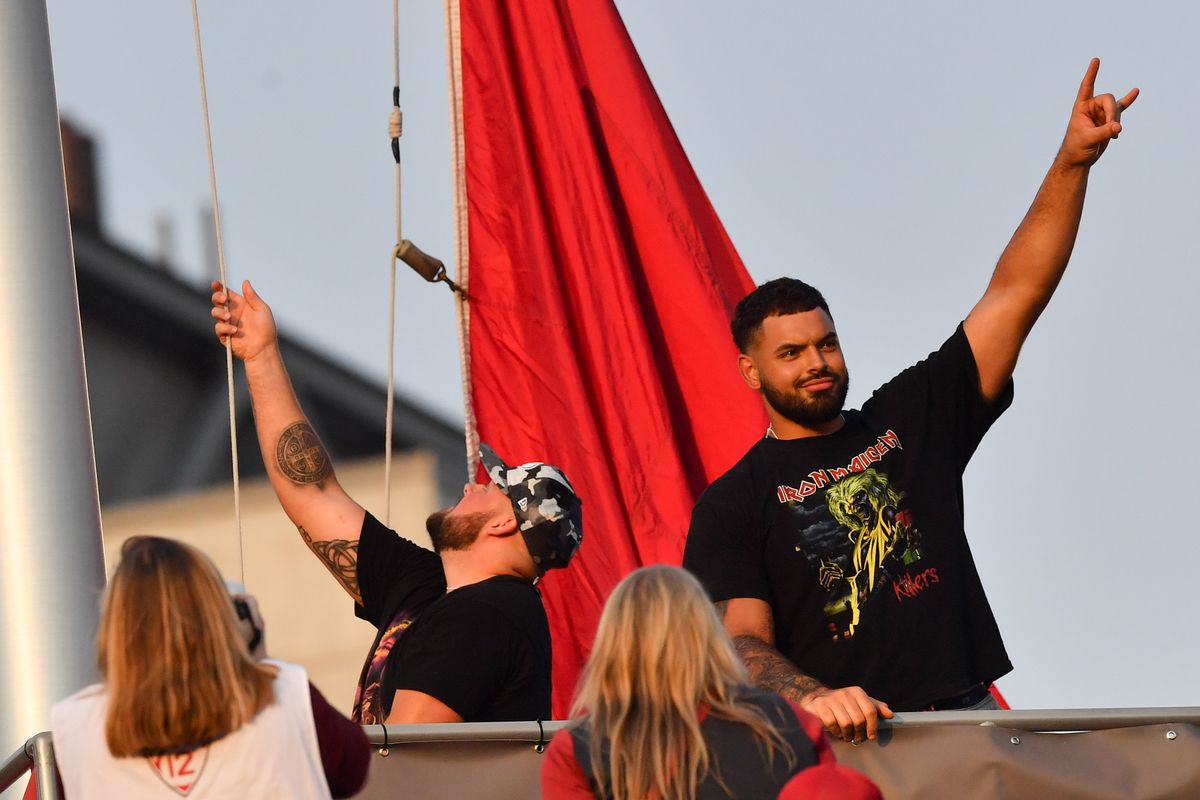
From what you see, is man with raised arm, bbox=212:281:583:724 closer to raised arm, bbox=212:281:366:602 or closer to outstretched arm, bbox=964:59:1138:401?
raised arm, bbox=212:281:366:602

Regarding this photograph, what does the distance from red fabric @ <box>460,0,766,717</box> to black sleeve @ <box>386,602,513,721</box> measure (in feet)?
5.67

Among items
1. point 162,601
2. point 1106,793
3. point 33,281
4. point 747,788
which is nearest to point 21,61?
point 33,281

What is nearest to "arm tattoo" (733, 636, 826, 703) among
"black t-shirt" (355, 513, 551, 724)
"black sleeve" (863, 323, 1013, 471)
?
"black t-shirt" (355, 513, 551, 724)

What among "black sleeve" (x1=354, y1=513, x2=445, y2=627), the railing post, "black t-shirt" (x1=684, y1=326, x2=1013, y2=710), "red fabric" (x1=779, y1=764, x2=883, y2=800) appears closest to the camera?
"red fabric" (x1=779, y1=764, x2=883, y2=800)

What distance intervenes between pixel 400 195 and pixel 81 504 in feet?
7.65

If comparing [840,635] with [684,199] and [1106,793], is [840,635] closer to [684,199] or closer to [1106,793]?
[1106,793]

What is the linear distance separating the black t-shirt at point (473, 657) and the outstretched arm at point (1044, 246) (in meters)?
1.24

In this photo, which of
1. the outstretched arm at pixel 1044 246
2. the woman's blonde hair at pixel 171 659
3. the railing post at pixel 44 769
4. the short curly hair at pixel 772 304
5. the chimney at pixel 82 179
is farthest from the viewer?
the chimney at pixel 82 179

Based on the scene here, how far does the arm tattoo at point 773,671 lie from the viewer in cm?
420

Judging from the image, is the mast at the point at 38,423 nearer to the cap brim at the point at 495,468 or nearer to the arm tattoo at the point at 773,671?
the cap brim at the point at 495,468

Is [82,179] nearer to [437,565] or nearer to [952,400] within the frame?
[437,565]

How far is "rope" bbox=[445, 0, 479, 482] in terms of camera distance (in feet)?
22.1

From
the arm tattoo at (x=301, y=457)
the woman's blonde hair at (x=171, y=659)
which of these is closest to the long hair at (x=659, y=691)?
the woman's blonde hair at (x=171, y=659)

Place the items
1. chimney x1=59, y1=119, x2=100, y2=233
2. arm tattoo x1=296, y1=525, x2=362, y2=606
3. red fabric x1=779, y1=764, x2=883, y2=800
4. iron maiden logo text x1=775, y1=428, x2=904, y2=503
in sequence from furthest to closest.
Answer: chimney x1=59, y1=119, x2=100, y2=233
arm tattoo x1=296, y1=525, x2=362, y2=606
iron maiden logo text x1=775, y1=428, x2=904, y2=503
red fabric x1=779, y1=764, x2=883, y2=800
